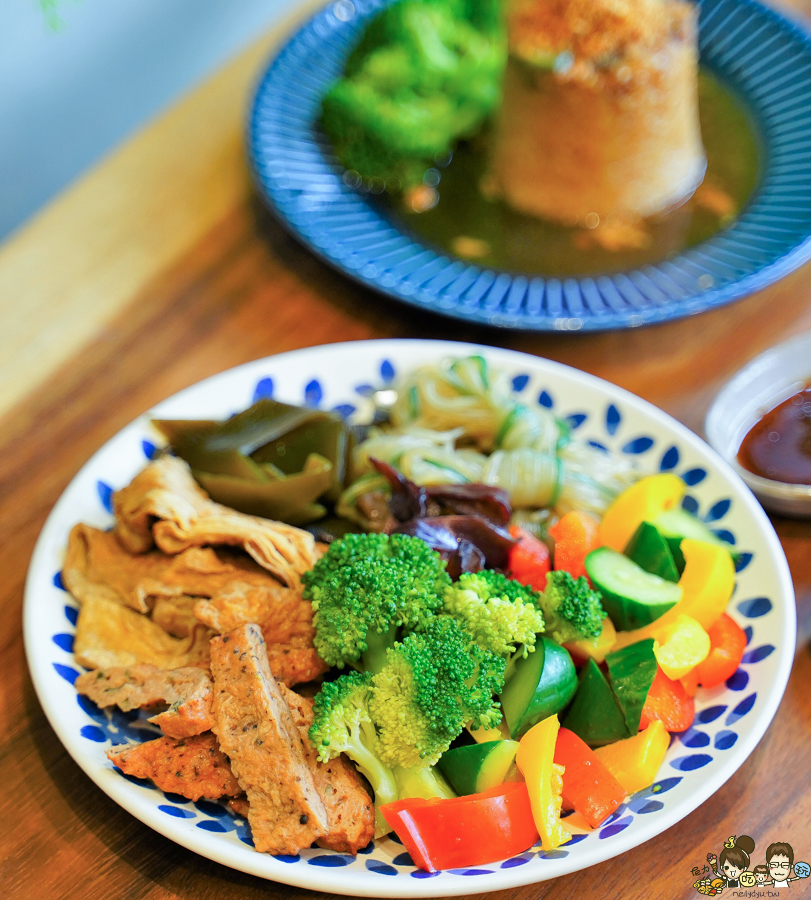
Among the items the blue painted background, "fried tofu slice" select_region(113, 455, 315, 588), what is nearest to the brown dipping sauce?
"fried tofu slice" select_region(113, 455, 315, 588)

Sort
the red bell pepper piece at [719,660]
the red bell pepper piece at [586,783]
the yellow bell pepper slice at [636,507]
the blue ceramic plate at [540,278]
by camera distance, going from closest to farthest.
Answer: the red bell pepper piece at [586,783], the red bell pepper piece at [719,660], the yellow bell pepper slice at [636,507], the blue ceramic plate at [540,278]

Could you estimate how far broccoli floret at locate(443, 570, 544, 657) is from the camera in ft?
5.90

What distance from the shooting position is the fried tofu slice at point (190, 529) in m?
2.05

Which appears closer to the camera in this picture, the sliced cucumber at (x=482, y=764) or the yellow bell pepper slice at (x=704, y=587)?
the sliced cucumber at (x=482, y=764)

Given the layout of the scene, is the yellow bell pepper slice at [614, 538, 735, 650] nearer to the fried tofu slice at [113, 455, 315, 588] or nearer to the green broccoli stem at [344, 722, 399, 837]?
the green broccoli stem at [344, 722, 399, 837]

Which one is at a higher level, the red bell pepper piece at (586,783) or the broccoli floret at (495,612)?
the broccoli floret at (495,612)

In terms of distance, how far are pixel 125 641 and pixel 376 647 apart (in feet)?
1.95

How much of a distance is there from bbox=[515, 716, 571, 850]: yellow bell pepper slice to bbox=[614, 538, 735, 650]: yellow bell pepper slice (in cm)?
32

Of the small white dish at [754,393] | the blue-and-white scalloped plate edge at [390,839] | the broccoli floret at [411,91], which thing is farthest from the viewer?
the broccoli floret at [411,91]

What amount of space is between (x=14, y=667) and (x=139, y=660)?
16.3 inches

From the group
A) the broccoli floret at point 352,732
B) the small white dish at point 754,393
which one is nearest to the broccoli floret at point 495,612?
the broccoli floret at point 352,732

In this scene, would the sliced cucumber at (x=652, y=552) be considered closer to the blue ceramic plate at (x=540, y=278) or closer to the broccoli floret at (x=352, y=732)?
the broccoli floret at (x=352, y=732)

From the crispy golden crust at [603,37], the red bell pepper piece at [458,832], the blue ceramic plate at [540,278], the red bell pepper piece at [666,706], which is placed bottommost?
the red bell pepper piece at [458,832]

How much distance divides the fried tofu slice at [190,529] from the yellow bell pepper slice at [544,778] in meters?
0.64
